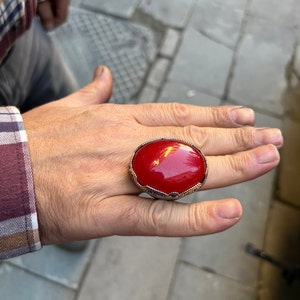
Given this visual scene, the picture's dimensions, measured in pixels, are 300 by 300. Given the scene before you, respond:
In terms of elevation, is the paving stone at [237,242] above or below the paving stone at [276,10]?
below

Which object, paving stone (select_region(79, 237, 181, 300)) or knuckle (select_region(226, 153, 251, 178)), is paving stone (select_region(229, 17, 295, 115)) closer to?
paving stone (select_region(79, 237, 181, 300))

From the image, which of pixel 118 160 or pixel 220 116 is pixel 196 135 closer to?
pixel 220 116

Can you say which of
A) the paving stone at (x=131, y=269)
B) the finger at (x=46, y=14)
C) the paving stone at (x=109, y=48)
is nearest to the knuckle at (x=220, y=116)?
the finger at (x=46, y=14)

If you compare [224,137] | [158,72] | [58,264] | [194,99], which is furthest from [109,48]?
[224,137]

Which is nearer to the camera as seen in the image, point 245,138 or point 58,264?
point 245,138

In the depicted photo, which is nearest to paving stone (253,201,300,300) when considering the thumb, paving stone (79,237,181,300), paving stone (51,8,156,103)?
paving stone (79,237,181,300)

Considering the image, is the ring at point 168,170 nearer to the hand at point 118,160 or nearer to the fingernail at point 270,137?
the hand at point 118,160
